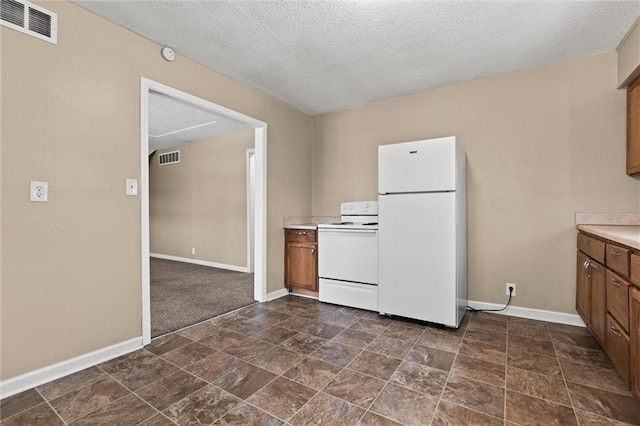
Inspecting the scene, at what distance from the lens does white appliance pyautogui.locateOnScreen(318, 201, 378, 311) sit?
10.3 feet

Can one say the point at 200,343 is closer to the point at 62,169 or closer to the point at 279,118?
the point at 62,169

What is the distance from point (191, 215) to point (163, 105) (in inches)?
105

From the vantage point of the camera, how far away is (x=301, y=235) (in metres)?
3.75

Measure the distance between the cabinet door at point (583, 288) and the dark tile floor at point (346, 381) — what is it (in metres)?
0.22

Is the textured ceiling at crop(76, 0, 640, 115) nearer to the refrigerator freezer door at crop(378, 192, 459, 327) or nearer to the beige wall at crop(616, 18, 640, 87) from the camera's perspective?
the beige wall at crop(616, 18, 640, 87)

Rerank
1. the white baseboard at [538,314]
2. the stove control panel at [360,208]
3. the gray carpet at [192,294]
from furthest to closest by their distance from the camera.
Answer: the stove control panel at [360,208] < the gray carpet at [192,294] < the white baseboard at [538,314]

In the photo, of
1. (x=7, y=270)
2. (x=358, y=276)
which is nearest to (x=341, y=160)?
(x=358, y=276)

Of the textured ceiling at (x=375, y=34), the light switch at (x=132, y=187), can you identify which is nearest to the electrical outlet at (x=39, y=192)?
the light switch at (x=132, y=187)

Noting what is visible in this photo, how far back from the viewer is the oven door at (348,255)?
3.14 metres

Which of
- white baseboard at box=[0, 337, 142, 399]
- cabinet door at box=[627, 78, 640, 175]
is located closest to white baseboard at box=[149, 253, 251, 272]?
white baseboard at box=[0, 337, 142, 399]

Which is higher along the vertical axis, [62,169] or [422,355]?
[62,169]

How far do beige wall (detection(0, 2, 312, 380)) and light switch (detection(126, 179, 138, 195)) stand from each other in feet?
0.15

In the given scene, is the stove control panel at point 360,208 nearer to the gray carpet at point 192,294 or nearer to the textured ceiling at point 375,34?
the textured ceiling at point 375,34

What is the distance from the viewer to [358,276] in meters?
3.22
